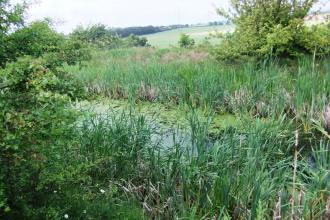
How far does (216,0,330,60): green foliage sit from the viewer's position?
25.5ft

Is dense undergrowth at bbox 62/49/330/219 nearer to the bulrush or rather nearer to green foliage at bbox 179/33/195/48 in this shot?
the bulrush

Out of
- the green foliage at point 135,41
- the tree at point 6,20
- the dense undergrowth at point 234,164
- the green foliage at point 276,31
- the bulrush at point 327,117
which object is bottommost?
the green foliage at point 135,41

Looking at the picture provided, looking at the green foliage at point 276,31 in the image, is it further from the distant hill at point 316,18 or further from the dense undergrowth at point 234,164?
the dense undergrowth at point 234,164

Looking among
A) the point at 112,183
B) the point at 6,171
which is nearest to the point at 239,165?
the point at 112,183

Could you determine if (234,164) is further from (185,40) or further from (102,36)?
(102,36)

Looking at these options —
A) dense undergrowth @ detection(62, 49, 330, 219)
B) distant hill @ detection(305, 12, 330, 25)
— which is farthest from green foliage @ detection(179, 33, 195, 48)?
dense undergrowth @ detection(62, 49, 330, 219)

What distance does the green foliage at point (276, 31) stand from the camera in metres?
7.76

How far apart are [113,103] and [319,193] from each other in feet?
15.6

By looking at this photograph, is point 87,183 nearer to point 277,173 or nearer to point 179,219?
point 179,219

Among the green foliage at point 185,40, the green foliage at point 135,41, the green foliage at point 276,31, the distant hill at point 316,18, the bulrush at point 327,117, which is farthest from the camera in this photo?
the green foliage at point 135,41

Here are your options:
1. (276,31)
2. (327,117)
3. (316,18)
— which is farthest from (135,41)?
(327,117)

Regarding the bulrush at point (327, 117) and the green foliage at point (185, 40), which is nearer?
the bulrush at point (327, 117)

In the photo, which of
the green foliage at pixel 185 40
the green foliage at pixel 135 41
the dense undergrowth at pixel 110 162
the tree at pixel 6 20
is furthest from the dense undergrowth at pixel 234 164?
the green foliage at pixel 135 41

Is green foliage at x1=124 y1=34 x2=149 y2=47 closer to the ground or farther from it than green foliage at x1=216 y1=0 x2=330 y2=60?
closer to the ground
